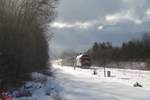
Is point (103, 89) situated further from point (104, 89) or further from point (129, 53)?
point (129, 53)

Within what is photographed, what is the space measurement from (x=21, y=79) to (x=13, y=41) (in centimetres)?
253

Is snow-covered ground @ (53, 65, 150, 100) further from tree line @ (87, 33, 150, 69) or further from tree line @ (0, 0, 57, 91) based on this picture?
tree line @ (87, 33, 150, 69)

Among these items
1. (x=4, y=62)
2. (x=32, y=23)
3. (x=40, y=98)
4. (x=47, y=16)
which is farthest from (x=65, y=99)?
(x=47, y=16)

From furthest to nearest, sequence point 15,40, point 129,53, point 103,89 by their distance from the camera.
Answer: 1. point 129,53
2. point 103,89
3. point 15,40

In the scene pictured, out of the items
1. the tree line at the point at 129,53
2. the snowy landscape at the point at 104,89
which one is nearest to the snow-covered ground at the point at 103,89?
the snowy landscape at the point at 104,89

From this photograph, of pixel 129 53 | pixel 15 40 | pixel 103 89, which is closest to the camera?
pixel 15 40

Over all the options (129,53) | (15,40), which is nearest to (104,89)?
(15,40)

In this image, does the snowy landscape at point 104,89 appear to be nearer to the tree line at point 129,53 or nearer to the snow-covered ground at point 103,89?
the snow-covered ground at point 103,89

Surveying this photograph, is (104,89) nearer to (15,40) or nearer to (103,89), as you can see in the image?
(103,89)

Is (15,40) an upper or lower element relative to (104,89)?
upper

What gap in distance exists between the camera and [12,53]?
2059 cm

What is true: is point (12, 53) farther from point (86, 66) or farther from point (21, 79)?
point (86, 66)

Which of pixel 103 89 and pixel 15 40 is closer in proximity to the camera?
pixel 15 40

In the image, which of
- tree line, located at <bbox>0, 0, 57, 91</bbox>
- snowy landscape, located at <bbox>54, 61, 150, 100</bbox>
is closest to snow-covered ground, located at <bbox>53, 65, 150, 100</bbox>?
snowy landscape, located at <bbox>54, 61, 150, 100</bbox>
